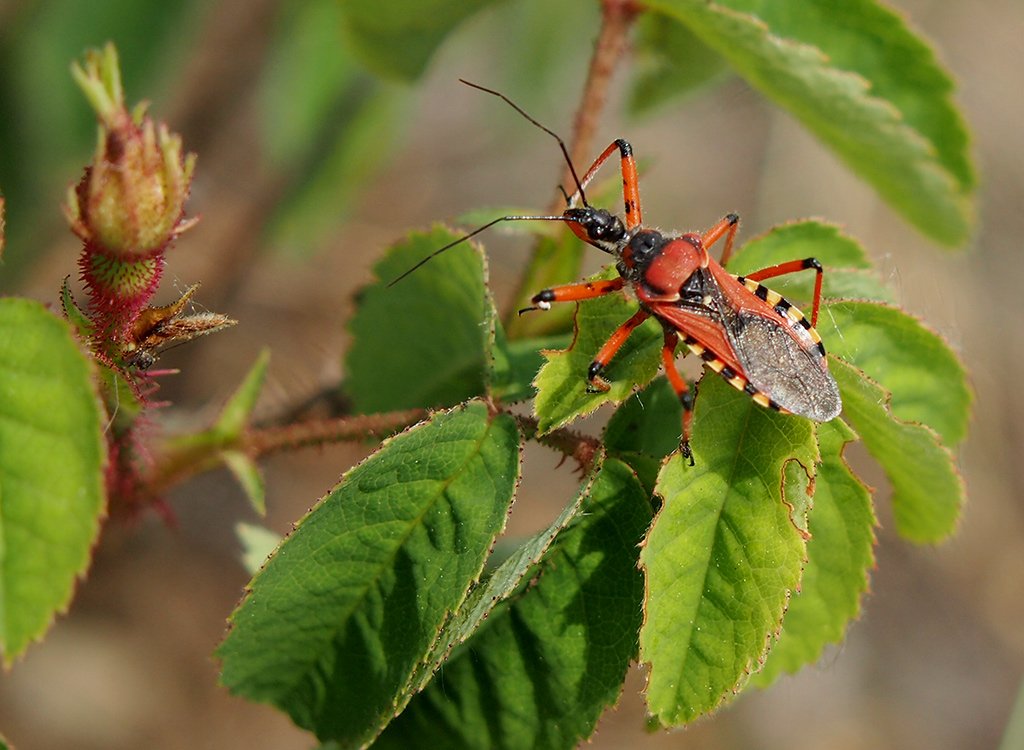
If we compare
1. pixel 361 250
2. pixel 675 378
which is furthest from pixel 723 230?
pixel 361 250

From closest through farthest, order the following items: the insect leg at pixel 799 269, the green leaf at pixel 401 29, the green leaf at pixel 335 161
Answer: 1. the insect leg at pixel 799 269
2. the green leaf at pixel 401 29
3. the green leaf at pixel 335 161

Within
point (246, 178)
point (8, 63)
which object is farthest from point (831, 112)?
point (246, 178)

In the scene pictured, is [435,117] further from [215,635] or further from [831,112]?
[831,112]

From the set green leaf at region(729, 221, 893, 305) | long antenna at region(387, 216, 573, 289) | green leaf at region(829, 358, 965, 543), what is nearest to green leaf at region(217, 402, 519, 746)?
long antenna at region(387, 216, 573, 289)

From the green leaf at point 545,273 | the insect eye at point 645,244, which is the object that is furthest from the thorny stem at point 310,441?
the insect eye at point 645,244

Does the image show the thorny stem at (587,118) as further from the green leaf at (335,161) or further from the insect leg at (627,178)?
the green leaf at (335,161)
